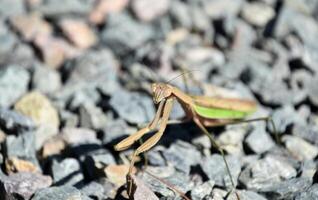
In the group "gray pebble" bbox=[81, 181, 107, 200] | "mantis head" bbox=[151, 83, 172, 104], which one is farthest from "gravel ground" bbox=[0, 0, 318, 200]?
"mantis head" bbox=[151, 83, 172, 104]

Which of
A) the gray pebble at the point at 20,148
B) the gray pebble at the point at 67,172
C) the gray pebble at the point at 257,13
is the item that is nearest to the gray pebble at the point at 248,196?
the gray pebble at the point at 67,172

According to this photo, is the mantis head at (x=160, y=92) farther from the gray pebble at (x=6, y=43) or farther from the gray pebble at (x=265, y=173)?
the gray pebble at (x=6, y=43)

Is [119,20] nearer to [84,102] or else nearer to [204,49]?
[204,49]

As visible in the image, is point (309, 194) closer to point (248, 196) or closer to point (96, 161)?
point (248, 196)

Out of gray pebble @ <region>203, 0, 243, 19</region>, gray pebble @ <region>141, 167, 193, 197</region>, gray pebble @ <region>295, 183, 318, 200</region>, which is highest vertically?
gray pebble @ <region>203, 0, 243, 19</region>

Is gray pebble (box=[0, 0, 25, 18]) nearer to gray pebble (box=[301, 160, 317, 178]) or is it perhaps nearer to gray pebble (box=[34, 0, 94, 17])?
gray pebble (box=[34, 0, 94, 17])

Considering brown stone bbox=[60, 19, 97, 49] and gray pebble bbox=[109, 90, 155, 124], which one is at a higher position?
brown stone bbox=[60, 19, 97, 49]

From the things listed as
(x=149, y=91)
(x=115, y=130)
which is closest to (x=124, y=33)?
(x=149, y=91)
